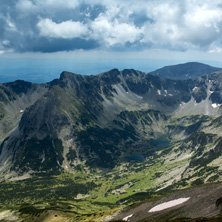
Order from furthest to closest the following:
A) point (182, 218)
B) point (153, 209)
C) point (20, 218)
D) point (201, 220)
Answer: point (20, 218) < point (153, 209) < point (182, 218) < point (201, 220)

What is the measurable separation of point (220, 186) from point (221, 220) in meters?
24.6

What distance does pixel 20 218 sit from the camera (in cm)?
19825

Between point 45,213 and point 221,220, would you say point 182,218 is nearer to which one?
point 221,220

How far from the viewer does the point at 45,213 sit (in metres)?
183

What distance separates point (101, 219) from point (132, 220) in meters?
36.8

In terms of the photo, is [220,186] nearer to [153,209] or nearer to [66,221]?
[153,209]

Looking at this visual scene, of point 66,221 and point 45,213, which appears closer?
point 66,221

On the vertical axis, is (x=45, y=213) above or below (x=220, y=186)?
below

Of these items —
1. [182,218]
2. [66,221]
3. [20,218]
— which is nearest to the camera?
[182,218]

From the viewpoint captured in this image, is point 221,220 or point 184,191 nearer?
point 221,220

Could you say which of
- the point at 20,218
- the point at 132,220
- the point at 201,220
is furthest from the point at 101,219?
the point at 20,218

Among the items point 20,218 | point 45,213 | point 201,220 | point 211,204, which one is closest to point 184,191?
point 211,204

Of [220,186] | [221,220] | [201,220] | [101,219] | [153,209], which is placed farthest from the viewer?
[101,219]

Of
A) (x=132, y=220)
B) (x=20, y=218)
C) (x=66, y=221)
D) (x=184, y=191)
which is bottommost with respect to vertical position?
(x=20, y=218)
